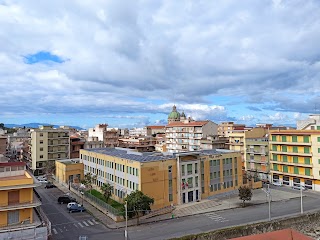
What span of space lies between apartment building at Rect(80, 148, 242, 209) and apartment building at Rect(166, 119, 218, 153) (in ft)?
114

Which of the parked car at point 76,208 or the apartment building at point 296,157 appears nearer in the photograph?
the parked car at point 76,208

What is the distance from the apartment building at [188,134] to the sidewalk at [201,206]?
36366 mm

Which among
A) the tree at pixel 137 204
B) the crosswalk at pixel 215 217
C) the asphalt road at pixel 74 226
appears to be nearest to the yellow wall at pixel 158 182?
the tree at pixel 137 204

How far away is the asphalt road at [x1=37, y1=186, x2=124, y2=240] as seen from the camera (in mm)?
40562

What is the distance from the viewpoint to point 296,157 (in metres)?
69.7

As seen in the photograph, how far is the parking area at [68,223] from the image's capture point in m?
41.7

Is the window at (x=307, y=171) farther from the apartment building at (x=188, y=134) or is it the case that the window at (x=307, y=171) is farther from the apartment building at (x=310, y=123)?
the apartment building at (x=188, y=134)

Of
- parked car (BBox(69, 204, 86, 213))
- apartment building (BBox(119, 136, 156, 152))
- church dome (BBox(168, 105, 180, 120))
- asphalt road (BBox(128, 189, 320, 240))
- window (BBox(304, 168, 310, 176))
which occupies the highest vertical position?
church dome (BBox(168, 105, 180, 120))

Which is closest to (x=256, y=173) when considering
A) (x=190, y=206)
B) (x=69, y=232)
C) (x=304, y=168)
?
(x=304, y=168)

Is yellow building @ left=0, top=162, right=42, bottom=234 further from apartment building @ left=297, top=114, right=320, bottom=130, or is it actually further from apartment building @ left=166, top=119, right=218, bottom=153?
apartment building @ left=166, top=119, right=218, bottom=153

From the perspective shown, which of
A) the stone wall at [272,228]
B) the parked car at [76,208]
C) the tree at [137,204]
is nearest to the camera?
the stone wall at [272,228]

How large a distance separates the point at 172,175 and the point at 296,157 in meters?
34.2

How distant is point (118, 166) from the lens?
57562mm

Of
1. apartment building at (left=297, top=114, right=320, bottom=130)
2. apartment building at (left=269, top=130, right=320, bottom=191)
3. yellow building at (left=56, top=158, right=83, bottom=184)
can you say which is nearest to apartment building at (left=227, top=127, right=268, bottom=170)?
apartment building at (left=269, top=130, right=320, bottom=191)
